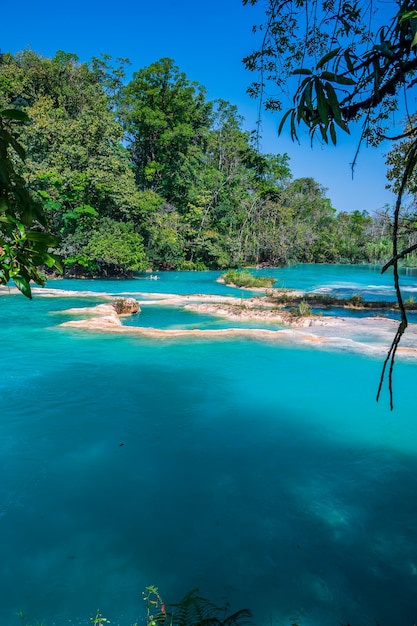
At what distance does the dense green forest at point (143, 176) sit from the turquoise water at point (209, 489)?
10.5 m

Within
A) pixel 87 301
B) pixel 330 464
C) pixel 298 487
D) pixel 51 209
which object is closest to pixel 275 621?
pixel 298 487

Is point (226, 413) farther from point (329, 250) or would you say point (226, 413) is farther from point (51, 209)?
point (329, 250)

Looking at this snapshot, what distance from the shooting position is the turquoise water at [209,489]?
3.11 m

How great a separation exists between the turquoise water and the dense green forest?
10.5 metres

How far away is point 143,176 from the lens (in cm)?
3441

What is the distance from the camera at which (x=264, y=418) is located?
6453mm

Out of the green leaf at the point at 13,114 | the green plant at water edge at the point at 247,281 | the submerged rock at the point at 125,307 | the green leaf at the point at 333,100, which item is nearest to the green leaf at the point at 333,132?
the green leaf at the point at 333,100

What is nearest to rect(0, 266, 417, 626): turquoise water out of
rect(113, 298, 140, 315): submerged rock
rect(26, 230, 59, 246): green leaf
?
rect(26, 230, 59, 246): green leaf

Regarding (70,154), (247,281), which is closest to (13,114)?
(247,281)

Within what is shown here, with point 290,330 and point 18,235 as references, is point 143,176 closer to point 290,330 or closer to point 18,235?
point 290,330

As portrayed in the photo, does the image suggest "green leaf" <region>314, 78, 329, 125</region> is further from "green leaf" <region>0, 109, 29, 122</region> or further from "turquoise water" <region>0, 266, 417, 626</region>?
"turquoise water" <region>0, 266, 417, 626</region>

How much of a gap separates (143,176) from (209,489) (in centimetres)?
3279

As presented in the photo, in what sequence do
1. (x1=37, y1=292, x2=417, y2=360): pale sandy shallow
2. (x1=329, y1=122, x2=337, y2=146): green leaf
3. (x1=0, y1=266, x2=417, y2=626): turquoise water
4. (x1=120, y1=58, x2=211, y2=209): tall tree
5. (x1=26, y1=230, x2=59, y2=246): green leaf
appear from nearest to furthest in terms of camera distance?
(x1=26, y1=230, x2=59, y2=246): green leaf → (x1=329, y1=122, x2=337, y2=146): green leaf → (x1=0, y1=266, x2=417, y2=626): turquoise water → (x1=37, y1=292, x2=417, y2=360): pale sandy shallow → (x1=120, y1=58, x2=211, y2=209): tall tree

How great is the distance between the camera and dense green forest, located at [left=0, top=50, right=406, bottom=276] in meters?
23.2
